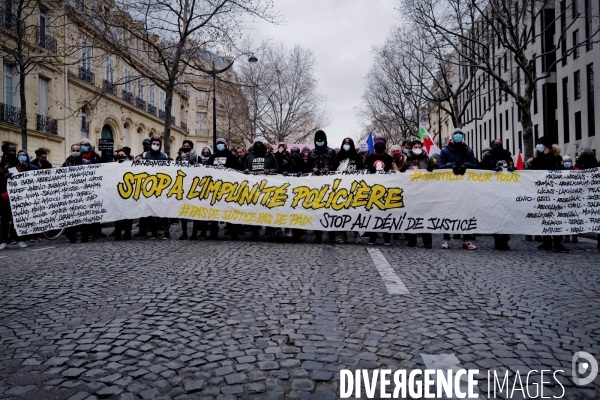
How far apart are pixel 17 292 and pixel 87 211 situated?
5.31 meters

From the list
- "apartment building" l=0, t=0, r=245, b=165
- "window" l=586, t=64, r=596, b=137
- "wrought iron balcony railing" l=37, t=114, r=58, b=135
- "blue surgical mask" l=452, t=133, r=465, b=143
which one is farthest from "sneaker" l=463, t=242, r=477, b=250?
"window" l=586, t=64, r=596, b=137

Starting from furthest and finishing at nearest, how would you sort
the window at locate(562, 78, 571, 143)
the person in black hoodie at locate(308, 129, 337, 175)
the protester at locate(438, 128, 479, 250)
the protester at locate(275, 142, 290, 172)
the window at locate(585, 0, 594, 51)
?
the window at locate(562, 78, 571, 143) → the window at locate(585, 0, 594, 51) → the protester at locate(275, 142, 290, 172) → the person in black hoodie at locate(308, 129, 337, 175) → the protester at locate(438, 128, 479, 250)

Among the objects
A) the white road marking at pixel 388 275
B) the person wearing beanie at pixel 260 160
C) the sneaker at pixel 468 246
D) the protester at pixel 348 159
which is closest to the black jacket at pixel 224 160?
the person wearing beanie at pixel 260 160

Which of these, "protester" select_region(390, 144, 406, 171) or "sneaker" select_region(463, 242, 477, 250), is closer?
"sneaker" select_region(463, 242, 477, 250)

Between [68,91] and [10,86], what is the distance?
4.80m

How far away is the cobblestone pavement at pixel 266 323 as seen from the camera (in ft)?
9.96

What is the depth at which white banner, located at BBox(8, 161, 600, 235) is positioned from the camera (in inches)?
380

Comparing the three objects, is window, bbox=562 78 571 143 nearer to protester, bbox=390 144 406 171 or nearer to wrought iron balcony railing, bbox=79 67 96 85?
protester, bbox=390 144 406 171

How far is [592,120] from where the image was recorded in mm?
30484

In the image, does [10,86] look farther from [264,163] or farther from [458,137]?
[458,137]

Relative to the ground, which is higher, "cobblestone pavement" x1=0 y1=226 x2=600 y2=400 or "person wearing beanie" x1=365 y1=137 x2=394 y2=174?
"person wearing beanie" x1=365 y1=137 x2=394 y2=174

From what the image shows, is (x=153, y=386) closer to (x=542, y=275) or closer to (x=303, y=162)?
(x=542, y=275)

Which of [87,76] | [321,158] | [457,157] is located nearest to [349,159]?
[321,158]

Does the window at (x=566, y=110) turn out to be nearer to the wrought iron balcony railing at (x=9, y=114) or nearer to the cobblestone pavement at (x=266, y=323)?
the cobblestone pavement at (x=266, y=323)
